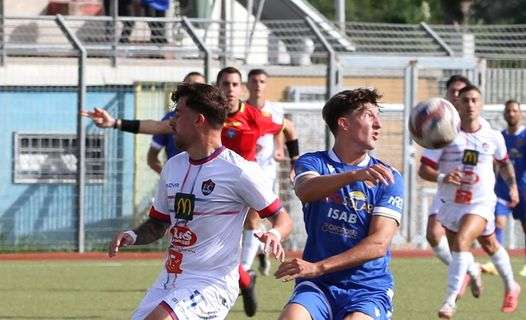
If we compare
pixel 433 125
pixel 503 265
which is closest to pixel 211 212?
pixel 433 125

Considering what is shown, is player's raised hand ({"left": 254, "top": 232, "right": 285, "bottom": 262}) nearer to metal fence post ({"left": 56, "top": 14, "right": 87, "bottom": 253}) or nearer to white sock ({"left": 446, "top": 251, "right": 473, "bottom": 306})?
white sock ({"left": 446, "top": 251, "right": 473, "bottom": 306})

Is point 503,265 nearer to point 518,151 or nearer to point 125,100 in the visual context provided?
point 518,151

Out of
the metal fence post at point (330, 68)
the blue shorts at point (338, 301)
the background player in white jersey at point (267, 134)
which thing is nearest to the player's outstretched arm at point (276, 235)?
the blue shorts at point (338, 301)

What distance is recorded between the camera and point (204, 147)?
8336mm

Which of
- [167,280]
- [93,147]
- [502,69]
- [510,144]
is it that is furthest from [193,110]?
[502,69]

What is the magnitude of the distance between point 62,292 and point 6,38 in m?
9.33

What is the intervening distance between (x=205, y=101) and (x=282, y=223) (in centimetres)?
79

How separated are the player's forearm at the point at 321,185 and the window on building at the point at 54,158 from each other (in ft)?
44.1

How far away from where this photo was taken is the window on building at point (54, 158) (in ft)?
69.5

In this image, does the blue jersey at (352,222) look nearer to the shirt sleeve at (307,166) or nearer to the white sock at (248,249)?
the shirt sleeve at (307,166)

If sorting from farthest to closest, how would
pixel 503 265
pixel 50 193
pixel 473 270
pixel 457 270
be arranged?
1. pixel 50 193
2. pixel 503 265
3. pixel 473 270
4. pixel 457 270

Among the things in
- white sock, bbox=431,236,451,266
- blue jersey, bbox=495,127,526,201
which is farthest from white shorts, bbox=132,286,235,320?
blue jersey, bbox=495,127,526,201

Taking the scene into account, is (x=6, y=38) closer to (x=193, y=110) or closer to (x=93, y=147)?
(x=93, y=147)

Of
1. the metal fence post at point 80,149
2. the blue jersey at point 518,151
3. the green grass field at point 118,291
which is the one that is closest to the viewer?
the green grass field at point 118,291
